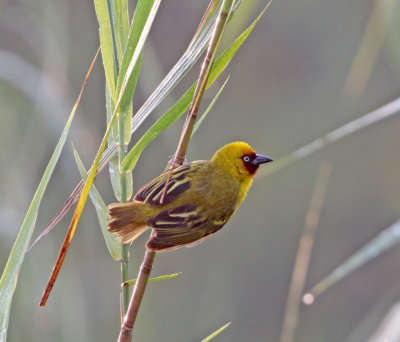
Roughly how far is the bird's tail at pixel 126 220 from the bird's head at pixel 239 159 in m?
0.42

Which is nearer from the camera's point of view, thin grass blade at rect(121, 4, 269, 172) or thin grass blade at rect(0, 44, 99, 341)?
thin grass blade at rect(0, 44, 99, 341)

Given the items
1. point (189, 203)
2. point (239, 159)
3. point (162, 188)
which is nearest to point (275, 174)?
point (239, 159)

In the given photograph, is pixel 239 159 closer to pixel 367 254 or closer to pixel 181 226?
pixel 181 226

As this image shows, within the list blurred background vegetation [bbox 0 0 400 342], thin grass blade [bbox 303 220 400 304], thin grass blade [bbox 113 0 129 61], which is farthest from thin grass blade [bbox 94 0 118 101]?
blurred background vegetation [bbox 0 0 400 342]

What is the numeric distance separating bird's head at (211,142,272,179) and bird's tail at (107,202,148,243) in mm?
419

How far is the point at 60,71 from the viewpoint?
2.88 metres

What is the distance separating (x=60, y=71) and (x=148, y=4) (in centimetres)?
158

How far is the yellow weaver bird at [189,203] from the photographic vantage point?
1723 mm

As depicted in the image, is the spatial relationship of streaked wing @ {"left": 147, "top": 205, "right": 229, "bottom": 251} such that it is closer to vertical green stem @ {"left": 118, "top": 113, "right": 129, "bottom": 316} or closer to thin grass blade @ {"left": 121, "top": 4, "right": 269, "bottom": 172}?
vertical green stem @ {"left": 118, "top": 113, "right": 129, "bottom": 316}

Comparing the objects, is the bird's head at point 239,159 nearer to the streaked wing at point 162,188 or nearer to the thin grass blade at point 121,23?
the streaked wing at point 162,188

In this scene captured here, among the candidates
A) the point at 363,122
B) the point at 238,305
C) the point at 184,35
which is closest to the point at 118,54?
the point at 363,122

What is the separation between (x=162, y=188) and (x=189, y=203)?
12 cm

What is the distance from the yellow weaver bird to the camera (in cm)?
172

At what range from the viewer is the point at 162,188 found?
1.83 m
